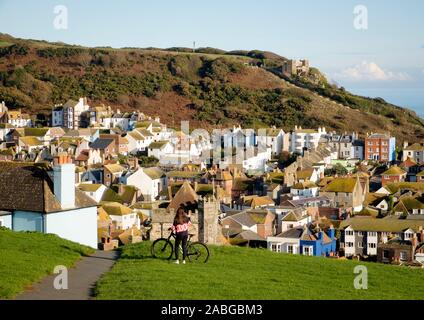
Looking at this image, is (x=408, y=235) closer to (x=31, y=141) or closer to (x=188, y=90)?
(x=31, y=141)

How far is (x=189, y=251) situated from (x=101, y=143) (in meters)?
64.3

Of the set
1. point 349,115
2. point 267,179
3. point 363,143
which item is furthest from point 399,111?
point 267,179

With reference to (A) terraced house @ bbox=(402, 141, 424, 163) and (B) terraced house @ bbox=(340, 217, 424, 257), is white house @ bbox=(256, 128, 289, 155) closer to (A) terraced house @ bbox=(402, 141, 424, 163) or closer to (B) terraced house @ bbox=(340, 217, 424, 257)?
(A) terraced house @ bbox=(402, 141, 424, 163)

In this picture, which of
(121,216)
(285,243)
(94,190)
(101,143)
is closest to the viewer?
(285,243)

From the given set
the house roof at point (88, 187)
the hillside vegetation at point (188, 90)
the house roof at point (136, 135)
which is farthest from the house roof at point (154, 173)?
the hillside vegetation at point (188, 90)

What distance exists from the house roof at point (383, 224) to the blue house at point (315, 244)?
3364 mm

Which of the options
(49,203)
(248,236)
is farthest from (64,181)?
(248,236)

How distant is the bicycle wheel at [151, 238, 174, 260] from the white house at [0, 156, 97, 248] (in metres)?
5.34

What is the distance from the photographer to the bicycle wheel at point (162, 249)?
18.6 m

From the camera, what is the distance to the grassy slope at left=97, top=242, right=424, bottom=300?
1470 centimetres

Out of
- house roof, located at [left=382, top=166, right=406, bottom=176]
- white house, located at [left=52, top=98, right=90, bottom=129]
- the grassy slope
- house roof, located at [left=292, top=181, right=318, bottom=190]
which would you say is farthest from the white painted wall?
white house, located at [left=52, top=98, right=90, bottom=129]

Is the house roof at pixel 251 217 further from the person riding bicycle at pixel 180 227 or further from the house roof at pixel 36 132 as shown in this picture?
the house roof at pixel 36 132

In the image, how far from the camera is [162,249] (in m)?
18.9
